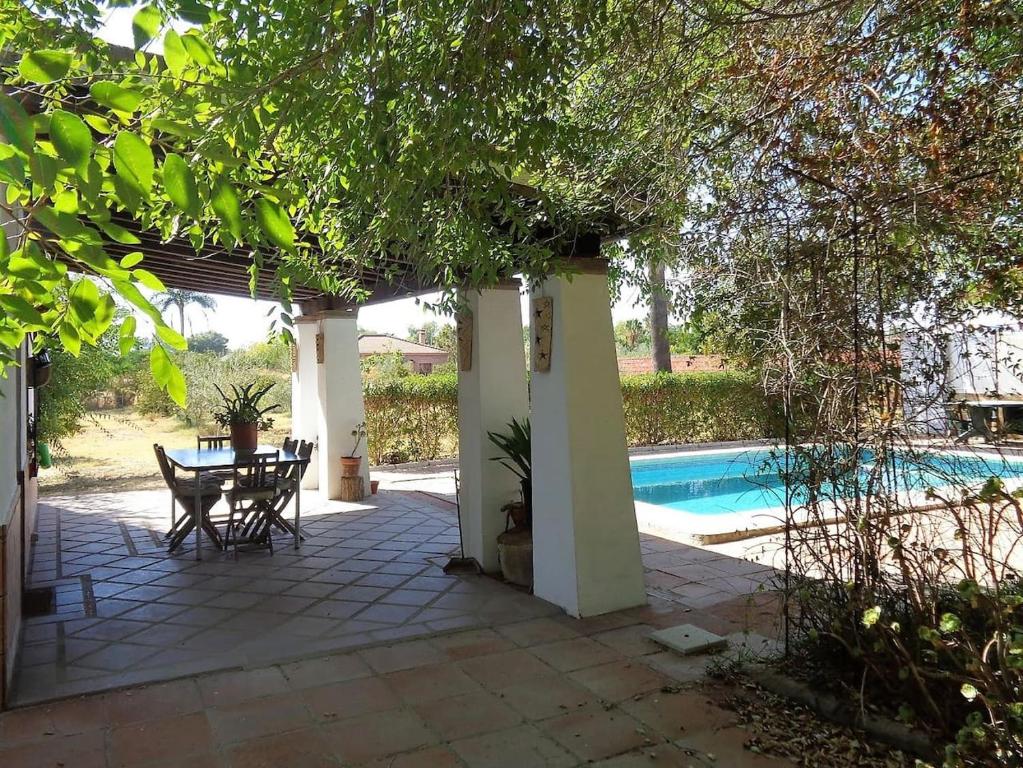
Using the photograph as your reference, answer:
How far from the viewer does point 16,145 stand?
826 mm

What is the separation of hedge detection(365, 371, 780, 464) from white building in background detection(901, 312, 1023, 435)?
874 cm

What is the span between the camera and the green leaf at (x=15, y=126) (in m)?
0.83

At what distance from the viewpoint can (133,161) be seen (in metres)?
0.91

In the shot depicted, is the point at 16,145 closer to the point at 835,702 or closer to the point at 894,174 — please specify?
the point at 894,174

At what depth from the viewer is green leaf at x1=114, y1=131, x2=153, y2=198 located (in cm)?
90

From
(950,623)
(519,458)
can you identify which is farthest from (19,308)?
(519,458)

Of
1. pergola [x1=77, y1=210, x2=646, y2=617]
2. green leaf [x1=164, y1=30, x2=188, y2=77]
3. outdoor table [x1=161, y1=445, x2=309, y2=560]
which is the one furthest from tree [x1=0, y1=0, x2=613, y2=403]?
outdoor table [x1=161, y1=445, x2=309, y2=560]

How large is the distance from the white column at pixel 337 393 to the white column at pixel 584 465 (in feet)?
14.9

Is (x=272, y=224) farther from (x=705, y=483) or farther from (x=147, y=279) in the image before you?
(x=705, y=483)

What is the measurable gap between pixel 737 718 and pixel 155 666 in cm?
281

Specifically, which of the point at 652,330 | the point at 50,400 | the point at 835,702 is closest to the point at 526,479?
the point at 835,702

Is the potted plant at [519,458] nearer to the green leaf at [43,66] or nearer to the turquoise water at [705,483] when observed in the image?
the turquoise water at [705,483]

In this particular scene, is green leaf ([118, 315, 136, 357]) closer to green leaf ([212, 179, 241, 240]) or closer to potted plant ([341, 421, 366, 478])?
green leaf ([212, 179, 241, 240])

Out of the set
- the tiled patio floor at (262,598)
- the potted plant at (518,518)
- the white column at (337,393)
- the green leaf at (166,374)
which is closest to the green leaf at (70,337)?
the green leaf at (166,374)
